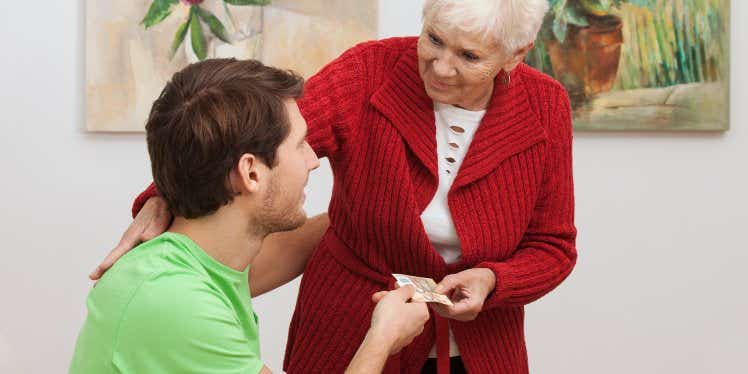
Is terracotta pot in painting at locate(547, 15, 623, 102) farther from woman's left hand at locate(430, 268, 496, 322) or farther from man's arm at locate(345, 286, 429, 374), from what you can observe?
man's arm at locate(345, 286, 429, 374)

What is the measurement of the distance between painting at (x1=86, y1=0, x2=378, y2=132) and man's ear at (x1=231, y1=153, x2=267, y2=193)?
211 cm

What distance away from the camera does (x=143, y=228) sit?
1.75 m

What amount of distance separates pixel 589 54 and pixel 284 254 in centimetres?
197

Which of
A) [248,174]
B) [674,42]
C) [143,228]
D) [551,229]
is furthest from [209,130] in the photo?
[674,42]

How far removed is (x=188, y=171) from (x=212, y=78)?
168 mm

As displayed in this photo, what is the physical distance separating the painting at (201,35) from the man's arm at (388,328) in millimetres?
2154

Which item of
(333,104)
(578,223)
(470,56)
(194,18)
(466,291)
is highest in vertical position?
(194,18)

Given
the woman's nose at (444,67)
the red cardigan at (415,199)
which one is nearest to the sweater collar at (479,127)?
the red cardigan at (415,199)

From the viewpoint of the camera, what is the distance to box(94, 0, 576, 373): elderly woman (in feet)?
6.49

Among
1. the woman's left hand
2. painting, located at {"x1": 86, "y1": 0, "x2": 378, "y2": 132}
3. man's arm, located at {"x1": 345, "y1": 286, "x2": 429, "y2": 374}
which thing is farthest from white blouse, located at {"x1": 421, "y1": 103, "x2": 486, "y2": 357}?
painting, located at {"x1": 86, "y1": 0, "x2": 378, "y2": 132}

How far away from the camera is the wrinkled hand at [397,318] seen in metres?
1.66

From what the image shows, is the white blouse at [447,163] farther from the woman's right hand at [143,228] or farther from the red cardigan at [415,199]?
the woman's right hand at [143,228]

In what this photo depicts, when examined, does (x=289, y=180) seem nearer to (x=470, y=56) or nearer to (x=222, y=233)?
(x=222, y=233)

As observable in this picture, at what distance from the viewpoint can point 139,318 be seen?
1.50 meters
